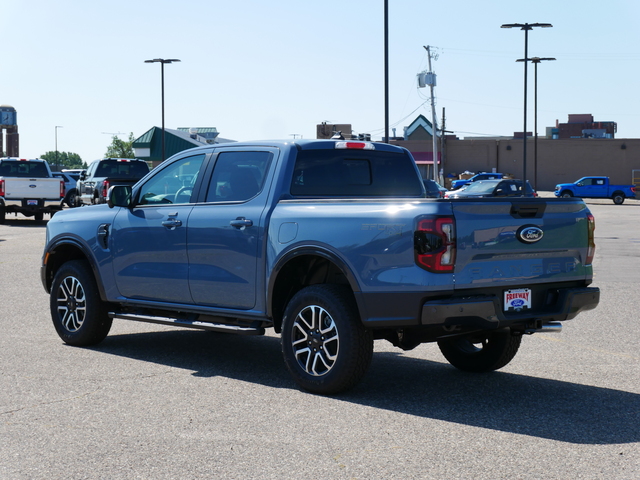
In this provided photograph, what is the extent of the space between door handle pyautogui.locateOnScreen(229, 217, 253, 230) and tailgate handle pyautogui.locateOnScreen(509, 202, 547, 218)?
208 cm

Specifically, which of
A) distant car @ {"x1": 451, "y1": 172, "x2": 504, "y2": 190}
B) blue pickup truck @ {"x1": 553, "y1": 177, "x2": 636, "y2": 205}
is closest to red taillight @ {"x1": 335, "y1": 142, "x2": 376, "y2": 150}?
blue pickup truck @ {"x1": 553, "y1": 177, "x2": 636, "y2": 205}

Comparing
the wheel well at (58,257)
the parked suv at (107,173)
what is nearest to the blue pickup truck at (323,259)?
the wheel well at (58,257)

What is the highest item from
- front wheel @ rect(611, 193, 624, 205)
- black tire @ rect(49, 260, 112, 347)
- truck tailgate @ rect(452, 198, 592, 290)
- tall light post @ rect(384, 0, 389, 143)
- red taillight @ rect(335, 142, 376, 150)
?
tall light post @ rect(384, 0, 389, 143)

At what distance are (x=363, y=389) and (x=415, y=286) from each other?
1.16m

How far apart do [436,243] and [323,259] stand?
3.94 ft

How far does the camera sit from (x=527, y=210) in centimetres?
625

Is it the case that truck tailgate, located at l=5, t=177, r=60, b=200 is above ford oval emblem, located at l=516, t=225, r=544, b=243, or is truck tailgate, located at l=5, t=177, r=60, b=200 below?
below

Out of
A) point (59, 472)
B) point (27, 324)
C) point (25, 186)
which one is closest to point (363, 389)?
point (59, 472)

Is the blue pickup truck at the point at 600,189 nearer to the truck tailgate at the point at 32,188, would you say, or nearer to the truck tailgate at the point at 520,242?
the truck tailgate at the point at 32,188

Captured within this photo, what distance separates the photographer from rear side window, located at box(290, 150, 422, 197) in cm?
723

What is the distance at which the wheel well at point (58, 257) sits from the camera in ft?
29.2

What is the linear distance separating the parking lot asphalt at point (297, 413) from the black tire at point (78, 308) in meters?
0.16

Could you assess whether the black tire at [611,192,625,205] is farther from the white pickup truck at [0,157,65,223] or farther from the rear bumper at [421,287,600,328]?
the rear bumper at [421,287,600,328]

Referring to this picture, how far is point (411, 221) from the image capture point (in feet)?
19.4
